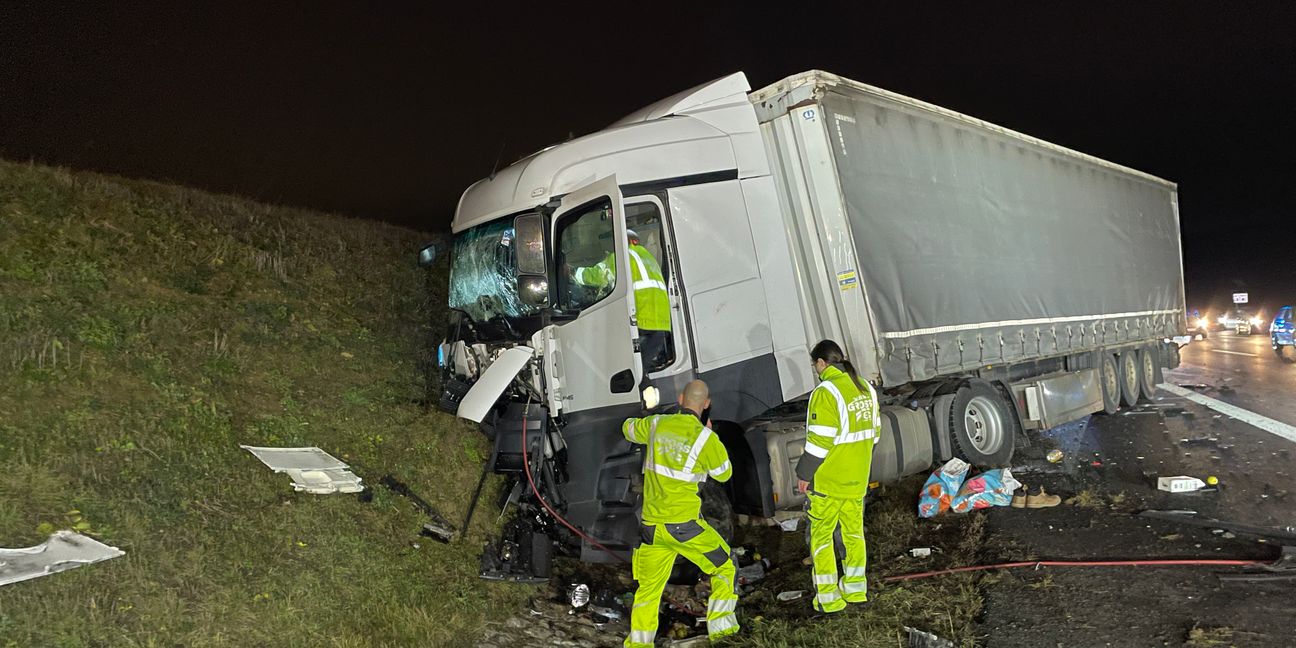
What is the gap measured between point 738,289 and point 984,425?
3.58 metres

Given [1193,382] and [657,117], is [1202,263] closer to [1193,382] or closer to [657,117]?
[1193,382]

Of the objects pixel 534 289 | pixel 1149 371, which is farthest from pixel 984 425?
pixel 1149 371

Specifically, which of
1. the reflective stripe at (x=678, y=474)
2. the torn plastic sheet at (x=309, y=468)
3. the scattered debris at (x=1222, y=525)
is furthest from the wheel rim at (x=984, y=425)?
the torn plastic sheet at (x=309, y=468)

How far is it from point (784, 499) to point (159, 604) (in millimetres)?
3789

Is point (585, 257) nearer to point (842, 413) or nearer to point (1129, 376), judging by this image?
point (842, 413)

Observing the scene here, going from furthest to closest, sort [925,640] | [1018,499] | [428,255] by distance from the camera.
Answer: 1. [428,255]
2. [1018,499]
3. [925,640]

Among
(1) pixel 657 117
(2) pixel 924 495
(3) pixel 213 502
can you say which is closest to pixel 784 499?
(2) pixel 924 495

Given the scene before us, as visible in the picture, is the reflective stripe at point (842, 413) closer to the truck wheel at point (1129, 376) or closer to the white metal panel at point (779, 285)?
the white metal panel at point (779, 285)

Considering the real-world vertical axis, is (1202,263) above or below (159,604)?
above

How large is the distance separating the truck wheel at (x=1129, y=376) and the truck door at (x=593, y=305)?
9011 mm

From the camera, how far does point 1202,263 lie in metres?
87.1

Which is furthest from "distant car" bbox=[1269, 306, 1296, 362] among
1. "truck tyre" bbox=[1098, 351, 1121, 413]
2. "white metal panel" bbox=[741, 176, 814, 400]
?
"white metal panel" bbox=[741, 176, 814, 400]

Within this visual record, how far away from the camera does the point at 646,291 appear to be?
4832mm

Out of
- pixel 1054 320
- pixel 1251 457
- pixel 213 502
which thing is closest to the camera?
pixel 213 502
